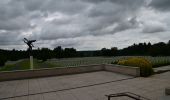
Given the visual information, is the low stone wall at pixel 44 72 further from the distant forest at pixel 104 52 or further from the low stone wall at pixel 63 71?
the distant forest at pixel 104 52

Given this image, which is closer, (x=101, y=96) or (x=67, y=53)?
(x=101, y=96)

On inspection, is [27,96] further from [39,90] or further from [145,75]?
[145,75]

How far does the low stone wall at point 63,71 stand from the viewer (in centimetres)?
1280

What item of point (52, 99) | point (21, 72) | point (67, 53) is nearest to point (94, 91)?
point (52, 99)

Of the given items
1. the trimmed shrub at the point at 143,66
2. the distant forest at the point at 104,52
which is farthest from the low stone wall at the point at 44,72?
the distant forest at the point at 104,52

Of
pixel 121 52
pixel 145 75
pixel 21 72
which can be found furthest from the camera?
pixel 121 52

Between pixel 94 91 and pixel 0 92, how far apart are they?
4.62 m

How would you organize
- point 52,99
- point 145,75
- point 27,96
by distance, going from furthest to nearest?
point 145,75 < point 27,96 < point 52,99

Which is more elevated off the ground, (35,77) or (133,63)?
(133,63)

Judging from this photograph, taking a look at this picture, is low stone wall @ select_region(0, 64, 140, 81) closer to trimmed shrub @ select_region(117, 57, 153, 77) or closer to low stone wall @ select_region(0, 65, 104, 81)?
low stone wall @ select_region(0, 65, 104, 81)

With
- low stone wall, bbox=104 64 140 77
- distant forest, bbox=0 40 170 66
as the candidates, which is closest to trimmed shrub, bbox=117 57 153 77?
low stone wall, bbox=104 64 140 77

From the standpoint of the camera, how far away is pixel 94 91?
8.91 m

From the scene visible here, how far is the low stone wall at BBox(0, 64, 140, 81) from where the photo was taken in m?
12.8

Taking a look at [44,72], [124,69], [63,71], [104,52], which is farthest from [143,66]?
[104,52]
